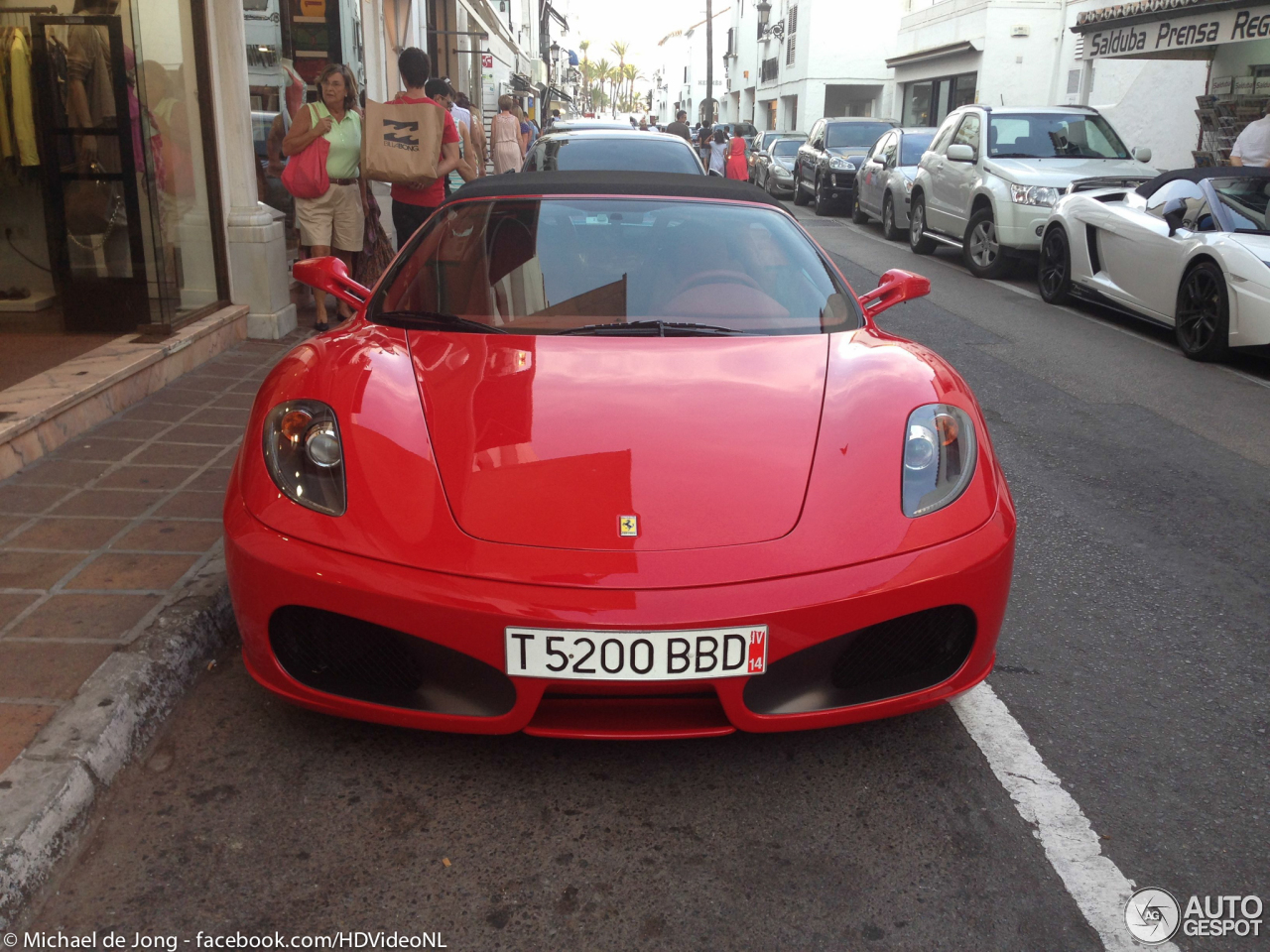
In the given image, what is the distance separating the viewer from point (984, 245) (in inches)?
436

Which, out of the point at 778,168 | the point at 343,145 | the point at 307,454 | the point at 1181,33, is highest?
the point at 1181,33

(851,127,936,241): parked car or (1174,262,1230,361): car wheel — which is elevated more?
(851,127,936,241): parked car

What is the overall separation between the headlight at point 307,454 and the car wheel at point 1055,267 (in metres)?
7.83

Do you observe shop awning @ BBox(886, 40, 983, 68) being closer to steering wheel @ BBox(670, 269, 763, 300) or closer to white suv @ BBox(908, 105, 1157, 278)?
white suv @ BBox(908, 105, 1157, 278)

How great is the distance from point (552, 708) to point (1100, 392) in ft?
16.7

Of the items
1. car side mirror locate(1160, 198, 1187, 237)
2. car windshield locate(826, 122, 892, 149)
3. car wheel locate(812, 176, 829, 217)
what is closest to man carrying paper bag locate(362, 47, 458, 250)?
car side mirror locate(1160, 198, 1187, 237)

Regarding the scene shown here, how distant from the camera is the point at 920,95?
3250 cm

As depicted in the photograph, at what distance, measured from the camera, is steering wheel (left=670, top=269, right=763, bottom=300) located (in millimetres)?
3414

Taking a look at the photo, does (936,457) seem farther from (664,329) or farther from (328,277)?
(328,277)

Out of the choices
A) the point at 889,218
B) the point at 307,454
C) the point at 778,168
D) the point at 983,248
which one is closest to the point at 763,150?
the point at 778,168

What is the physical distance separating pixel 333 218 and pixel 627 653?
5774 mm

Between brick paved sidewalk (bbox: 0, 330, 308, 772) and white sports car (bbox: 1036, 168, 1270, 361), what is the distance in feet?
18.9

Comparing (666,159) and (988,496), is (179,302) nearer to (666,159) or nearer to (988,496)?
(666,159)

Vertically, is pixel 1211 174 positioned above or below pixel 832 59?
below
